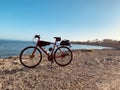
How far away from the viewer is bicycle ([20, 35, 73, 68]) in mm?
6500

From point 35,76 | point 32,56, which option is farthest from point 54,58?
point 35,76

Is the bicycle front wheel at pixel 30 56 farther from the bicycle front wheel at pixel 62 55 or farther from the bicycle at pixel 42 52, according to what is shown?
the bicycle front wheel at pixel 62 55

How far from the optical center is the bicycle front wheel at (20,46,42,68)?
21.2ft

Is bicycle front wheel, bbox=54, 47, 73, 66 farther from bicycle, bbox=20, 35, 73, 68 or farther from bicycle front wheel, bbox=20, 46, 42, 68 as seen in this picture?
bicycle front wheel, bbox=20, 46, 42, 68

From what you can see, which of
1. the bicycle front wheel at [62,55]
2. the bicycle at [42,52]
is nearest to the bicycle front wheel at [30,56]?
the bicycle at [42,52]

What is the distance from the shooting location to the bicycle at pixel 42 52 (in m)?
6.50

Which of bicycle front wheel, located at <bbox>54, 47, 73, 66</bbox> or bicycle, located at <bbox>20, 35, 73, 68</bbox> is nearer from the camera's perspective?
bicycle, located at <bbox>20, 35, 73, 68</bbox>

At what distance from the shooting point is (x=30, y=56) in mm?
6547

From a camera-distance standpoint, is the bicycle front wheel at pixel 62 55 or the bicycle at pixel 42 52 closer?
the bicycle at pixel 42 52

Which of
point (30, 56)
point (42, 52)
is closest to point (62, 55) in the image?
point (42, 52)

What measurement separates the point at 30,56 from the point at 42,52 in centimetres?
51

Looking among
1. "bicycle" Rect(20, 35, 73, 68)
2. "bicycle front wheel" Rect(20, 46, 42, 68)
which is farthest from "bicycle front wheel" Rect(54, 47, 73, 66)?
"bicycle front wheel" Rect(20, 46, 42, 68)

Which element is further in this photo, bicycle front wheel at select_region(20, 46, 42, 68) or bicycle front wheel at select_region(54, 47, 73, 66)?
bicycle front wheel at select_region(54, 47, 73, 66)

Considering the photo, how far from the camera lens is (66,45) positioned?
700 centimetres
